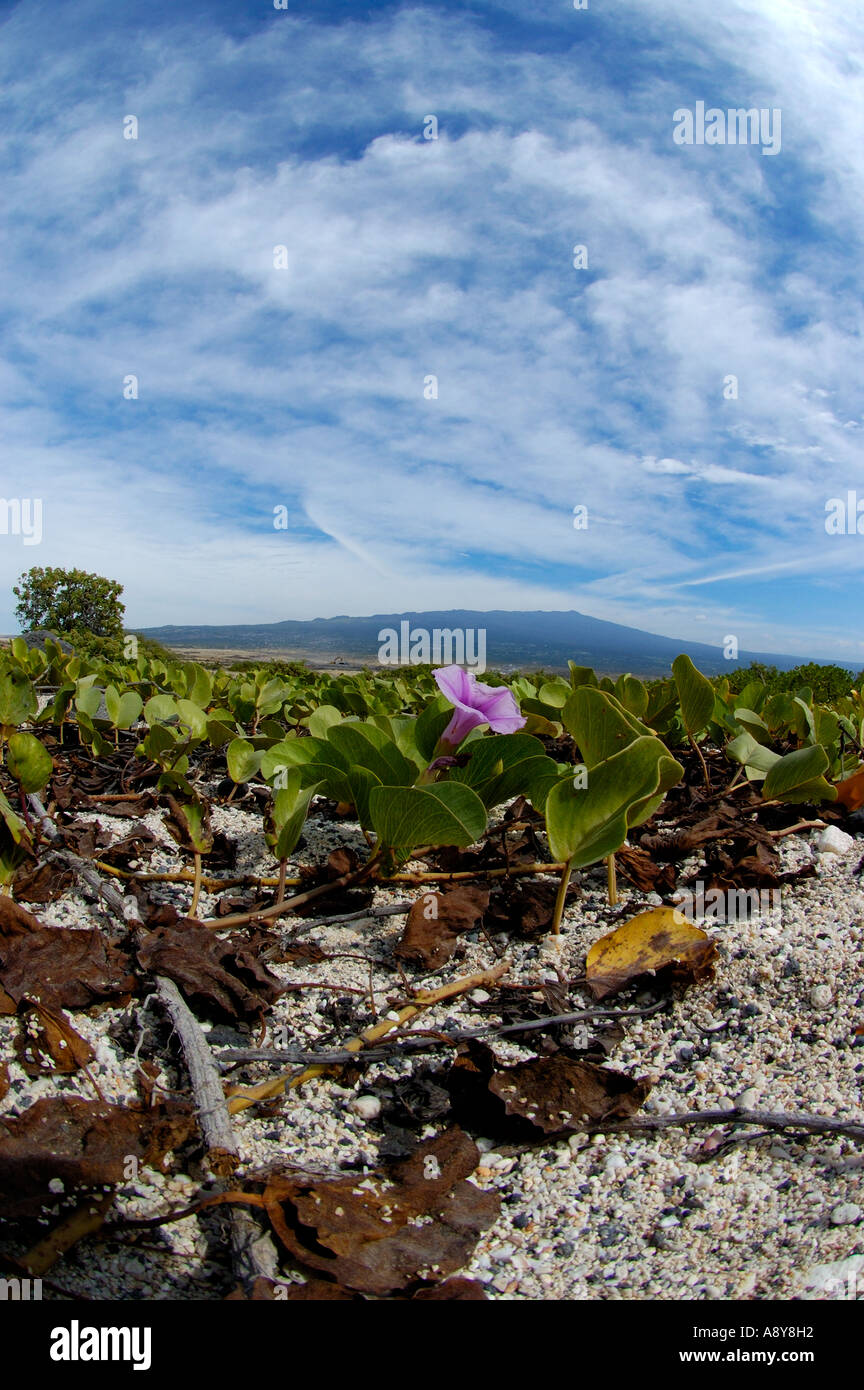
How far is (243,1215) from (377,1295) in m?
0.20

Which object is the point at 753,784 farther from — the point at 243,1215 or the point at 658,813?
the point at 243,1215

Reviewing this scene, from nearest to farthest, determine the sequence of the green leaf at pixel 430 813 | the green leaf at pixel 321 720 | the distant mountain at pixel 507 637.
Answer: the green leaf at pixel 430 813, the green leaf at pixel 321 720, the distant mountain at pixel 507 637

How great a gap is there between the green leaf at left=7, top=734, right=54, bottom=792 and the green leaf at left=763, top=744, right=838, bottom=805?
1.90 m

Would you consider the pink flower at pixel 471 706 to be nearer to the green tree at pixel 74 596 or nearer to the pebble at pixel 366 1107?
the pebble at pixel 366 1107

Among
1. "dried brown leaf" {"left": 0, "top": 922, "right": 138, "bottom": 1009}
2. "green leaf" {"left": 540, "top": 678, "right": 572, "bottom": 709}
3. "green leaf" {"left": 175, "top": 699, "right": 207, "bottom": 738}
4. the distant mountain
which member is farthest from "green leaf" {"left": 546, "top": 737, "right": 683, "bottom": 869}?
the distant mountain

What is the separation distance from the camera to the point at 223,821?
254 cm

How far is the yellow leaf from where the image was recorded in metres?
1.59

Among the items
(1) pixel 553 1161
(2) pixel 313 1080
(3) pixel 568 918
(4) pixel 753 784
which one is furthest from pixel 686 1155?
(4) pixel 753 784

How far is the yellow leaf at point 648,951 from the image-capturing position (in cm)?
159

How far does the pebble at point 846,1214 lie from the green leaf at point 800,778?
121cm

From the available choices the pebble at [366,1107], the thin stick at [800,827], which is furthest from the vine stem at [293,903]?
the thin stick at [800,827]

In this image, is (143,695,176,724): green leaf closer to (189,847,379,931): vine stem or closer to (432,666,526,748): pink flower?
(189,847,379,931): vine stem

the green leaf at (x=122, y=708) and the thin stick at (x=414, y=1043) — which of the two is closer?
the thin stick at (x=414, y=1043)
